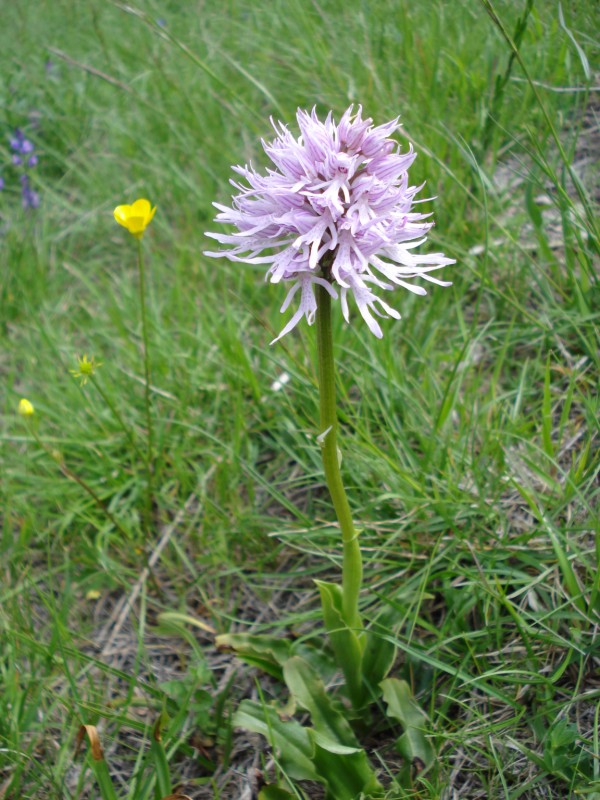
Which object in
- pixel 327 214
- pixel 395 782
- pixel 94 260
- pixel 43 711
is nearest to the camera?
pixel 327 214

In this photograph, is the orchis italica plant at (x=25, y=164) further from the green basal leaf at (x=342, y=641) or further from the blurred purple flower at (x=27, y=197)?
the green basal leaf at (x=342, y=641)

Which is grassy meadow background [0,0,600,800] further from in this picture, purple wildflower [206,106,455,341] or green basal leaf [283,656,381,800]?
purple wildflower [206,106,455,341]

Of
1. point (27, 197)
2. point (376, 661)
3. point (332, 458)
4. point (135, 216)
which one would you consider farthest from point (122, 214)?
point (27, 197)

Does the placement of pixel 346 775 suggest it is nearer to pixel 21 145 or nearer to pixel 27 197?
pixel 27 197

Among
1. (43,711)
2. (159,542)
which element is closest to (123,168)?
(159,542)

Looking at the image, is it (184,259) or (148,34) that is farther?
(148,34)

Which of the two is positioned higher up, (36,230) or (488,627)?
(36,230)

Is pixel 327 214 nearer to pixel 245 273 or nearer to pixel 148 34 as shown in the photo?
pixel 245 273
